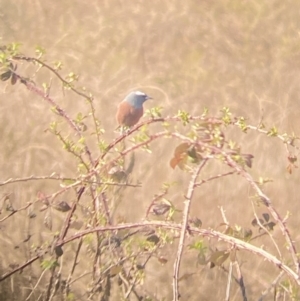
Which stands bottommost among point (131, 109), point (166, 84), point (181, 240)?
point (181, 240)

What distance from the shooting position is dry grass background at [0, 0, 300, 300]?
151 cm

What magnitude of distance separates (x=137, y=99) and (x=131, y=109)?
3cm

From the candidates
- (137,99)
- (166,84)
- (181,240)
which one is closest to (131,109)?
(137,99)

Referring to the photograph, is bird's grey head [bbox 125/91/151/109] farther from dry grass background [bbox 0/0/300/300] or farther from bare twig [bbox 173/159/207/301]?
bare twig [bbox 173/159/207/301]

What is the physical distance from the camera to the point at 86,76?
62.7 inches

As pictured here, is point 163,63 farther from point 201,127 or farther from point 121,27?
point 201,127

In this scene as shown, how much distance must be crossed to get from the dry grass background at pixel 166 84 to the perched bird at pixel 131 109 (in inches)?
1.7

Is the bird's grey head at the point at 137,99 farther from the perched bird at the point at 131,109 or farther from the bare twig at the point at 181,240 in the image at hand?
the bare twig at the point at 181,240

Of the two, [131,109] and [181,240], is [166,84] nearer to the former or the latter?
[131,109]

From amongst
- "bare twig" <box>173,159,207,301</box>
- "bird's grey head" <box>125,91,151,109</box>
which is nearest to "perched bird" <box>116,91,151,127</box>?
"bird's grey head" <box>125,91,151,109</box>

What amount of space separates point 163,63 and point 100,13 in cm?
24

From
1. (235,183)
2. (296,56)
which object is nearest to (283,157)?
(235,183)

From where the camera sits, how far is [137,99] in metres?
1.50

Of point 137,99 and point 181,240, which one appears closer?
point 181,240
